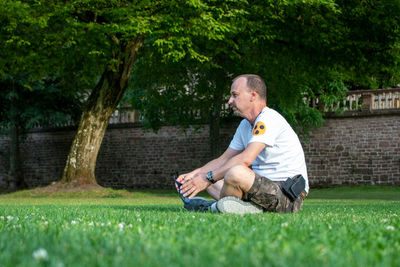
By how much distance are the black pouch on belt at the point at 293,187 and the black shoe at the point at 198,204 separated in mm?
1140

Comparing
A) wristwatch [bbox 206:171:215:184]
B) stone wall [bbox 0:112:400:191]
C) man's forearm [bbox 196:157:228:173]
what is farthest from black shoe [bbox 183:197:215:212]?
stone wall [bbox 0:112:400:191]

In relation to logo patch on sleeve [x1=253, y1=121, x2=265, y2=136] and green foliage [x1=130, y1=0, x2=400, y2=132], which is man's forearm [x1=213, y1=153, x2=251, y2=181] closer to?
logo patch on sleeve [x1=253, y1=121, x2=265, y2=136]

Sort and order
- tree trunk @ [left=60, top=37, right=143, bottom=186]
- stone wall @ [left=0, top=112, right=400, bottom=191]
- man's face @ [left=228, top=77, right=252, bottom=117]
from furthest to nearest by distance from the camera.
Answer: stone wall @ [left=0, top=112, right=400, bottom=191] → tree trunk @ [left=60, top=37, right=143, bottom=186] → man's face @ [left=228, top=77, right=252, bottom=117]

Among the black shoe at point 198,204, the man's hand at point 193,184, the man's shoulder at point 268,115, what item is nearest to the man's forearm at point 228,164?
the man's hand at point 193,184

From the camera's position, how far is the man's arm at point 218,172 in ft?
18.1

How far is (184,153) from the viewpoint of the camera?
96.0 ft

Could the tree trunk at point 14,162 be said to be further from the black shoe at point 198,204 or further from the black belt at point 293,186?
the black belt at point 293,186

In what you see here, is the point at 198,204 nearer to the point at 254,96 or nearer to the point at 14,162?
the point at 254,96

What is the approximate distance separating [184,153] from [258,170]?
23.4 meters

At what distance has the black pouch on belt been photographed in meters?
5.66

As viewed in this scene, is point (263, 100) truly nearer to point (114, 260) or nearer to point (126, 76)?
point (114, 260)

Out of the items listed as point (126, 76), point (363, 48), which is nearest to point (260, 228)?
point (126, 76)

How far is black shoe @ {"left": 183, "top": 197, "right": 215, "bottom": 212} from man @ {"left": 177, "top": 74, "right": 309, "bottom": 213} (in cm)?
58

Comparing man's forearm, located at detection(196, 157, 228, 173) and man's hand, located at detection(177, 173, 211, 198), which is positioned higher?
man's forearm, located at detection(196, 157, 228, 173)
